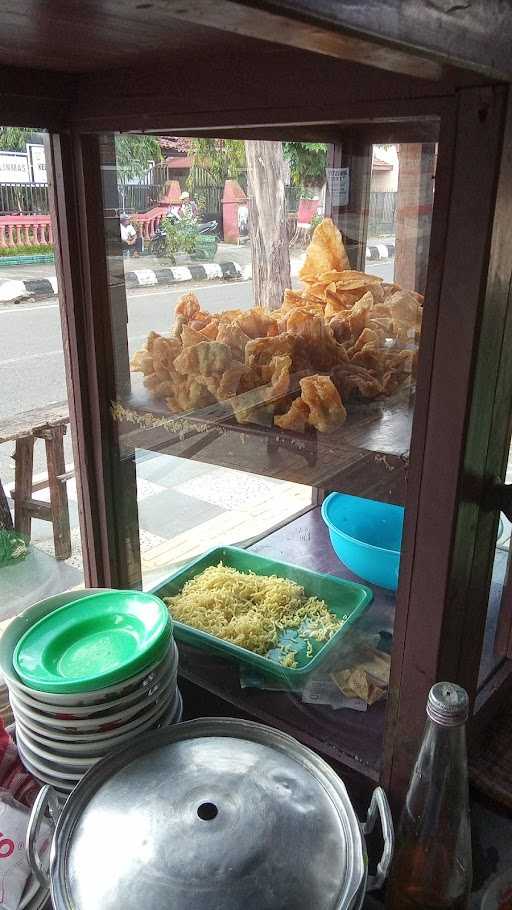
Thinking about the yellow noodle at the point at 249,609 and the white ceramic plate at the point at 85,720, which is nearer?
the white ceramic plate at the point at 85,720

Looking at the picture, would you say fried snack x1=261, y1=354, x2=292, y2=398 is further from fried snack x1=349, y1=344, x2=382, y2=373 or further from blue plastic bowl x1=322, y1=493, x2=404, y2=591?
blue plastic bowl x1=322, y1=493, x2=404, y2=591

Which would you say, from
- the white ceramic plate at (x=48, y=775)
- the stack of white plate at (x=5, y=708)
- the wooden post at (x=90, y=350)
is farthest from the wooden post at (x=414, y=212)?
the stack of white plate at (x=5, y=708)

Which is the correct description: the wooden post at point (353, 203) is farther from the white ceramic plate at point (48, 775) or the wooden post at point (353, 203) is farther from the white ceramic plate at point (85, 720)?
the white ceramic plate at point (48, 775)

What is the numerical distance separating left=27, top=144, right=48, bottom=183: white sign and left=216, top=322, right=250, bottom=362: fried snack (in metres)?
0.37

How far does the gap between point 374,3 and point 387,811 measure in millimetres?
814

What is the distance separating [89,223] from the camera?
3.47 feet

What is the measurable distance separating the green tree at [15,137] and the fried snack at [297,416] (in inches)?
23.0

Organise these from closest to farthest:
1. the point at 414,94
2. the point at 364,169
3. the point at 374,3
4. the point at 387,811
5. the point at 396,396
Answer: the point at 374,3
the point at 414,94
the point at 387,811
the point at 396,396
the point at 364,169

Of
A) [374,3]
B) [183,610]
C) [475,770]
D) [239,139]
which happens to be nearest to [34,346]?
[183,610]

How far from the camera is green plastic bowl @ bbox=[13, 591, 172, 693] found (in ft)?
3.21

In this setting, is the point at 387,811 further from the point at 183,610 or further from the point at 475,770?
the point at 183,610

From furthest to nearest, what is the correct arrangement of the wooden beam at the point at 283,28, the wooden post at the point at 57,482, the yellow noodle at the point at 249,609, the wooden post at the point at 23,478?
1. the wooden post at the point at 23,478
2. the wooden post at the point at 57,482
3. the yellow noodle at the point at 249,609
4. the wooden beam at the point at 283,28

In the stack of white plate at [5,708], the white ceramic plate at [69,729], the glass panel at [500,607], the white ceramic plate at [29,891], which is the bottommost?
the stack of white plate at [5,708]

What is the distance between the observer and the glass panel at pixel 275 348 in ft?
3.04
